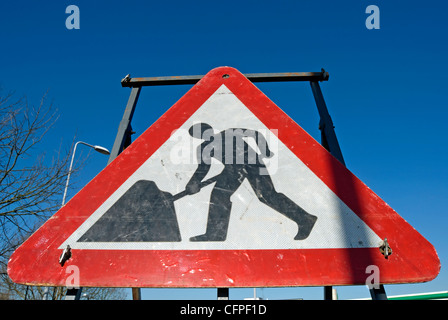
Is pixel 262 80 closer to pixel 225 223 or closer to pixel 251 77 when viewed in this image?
pixel 251 77

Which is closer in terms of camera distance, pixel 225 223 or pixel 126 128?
pixel 225 223

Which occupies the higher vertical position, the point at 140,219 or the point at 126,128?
the point at 126,128

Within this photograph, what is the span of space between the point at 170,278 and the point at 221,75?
36.6 inches

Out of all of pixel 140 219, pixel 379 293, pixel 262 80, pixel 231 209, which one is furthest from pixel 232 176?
pixel 262 80

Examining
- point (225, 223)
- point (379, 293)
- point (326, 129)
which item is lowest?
point (379, 293)

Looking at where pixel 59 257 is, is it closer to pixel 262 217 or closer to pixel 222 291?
pixel 222 291

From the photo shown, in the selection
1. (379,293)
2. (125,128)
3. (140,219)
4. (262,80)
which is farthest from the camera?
(262,80)

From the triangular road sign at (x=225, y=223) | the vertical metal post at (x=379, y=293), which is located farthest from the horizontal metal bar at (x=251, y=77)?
the vertical metal post at (x=379, y=293)

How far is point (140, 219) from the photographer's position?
1111 mm

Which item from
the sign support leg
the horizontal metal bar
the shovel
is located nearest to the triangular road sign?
the shovel

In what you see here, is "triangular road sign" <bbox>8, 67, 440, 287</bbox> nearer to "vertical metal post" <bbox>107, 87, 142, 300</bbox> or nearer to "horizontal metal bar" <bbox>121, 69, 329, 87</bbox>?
"vertical metal post" <bbox>107, 87, 142, 300</bbox>

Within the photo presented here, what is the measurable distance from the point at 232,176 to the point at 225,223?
19cm

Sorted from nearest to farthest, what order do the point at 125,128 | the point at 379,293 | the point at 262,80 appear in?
the point at 379,293
the point at 125,128
the point at 262,80

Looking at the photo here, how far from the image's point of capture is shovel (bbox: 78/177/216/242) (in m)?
1.08
